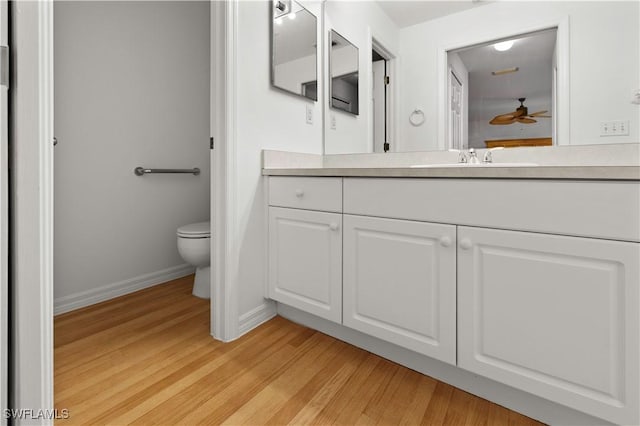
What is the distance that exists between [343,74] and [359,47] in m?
0.18

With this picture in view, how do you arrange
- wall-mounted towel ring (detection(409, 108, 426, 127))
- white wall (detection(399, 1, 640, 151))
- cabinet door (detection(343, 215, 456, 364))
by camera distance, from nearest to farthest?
cabinet door (detection(343, 215, 456, 364)) → white wall (detection(399, 1, 640, 151)) → wall-mounted towel ring (detection(409, 108, 426, 127))

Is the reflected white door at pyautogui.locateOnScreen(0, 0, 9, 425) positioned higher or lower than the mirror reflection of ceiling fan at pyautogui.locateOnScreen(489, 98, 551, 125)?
lower

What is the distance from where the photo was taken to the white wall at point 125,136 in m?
1.86

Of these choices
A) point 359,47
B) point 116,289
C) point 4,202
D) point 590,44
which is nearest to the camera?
point 4,202

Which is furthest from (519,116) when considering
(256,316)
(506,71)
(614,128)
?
(256,316)

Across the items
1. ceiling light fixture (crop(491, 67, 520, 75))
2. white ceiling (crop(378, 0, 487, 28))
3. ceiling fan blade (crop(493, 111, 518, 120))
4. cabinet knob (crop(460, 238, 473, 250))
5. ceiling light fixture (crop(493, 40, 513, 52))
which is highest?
white ceiling (crop(378, 0, 487, 28))

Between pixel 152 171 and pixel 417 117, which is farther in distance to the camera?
pixel 152 171

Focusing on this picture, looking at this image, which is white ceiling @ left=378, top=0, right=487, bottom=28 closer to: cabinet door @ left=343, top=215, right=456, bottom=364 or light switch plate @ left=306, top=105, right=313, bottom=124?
light switch plate @ left=306, top=105, right=313, bottom=124

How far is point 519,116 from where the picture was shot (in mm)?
1460

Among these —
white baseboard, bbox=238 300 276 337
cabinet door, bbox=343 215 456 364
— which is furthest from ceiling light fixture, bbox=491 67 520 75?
white baseboard, bbox=238 300 276 337

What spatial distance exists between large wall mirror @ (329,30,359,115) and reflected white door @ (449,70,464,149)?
58cm

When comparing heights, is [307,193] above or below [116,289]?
above

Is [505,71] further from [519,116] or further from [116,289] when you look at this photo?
[116,289]

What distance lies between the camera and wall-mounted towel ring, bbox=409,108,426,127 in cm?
174
